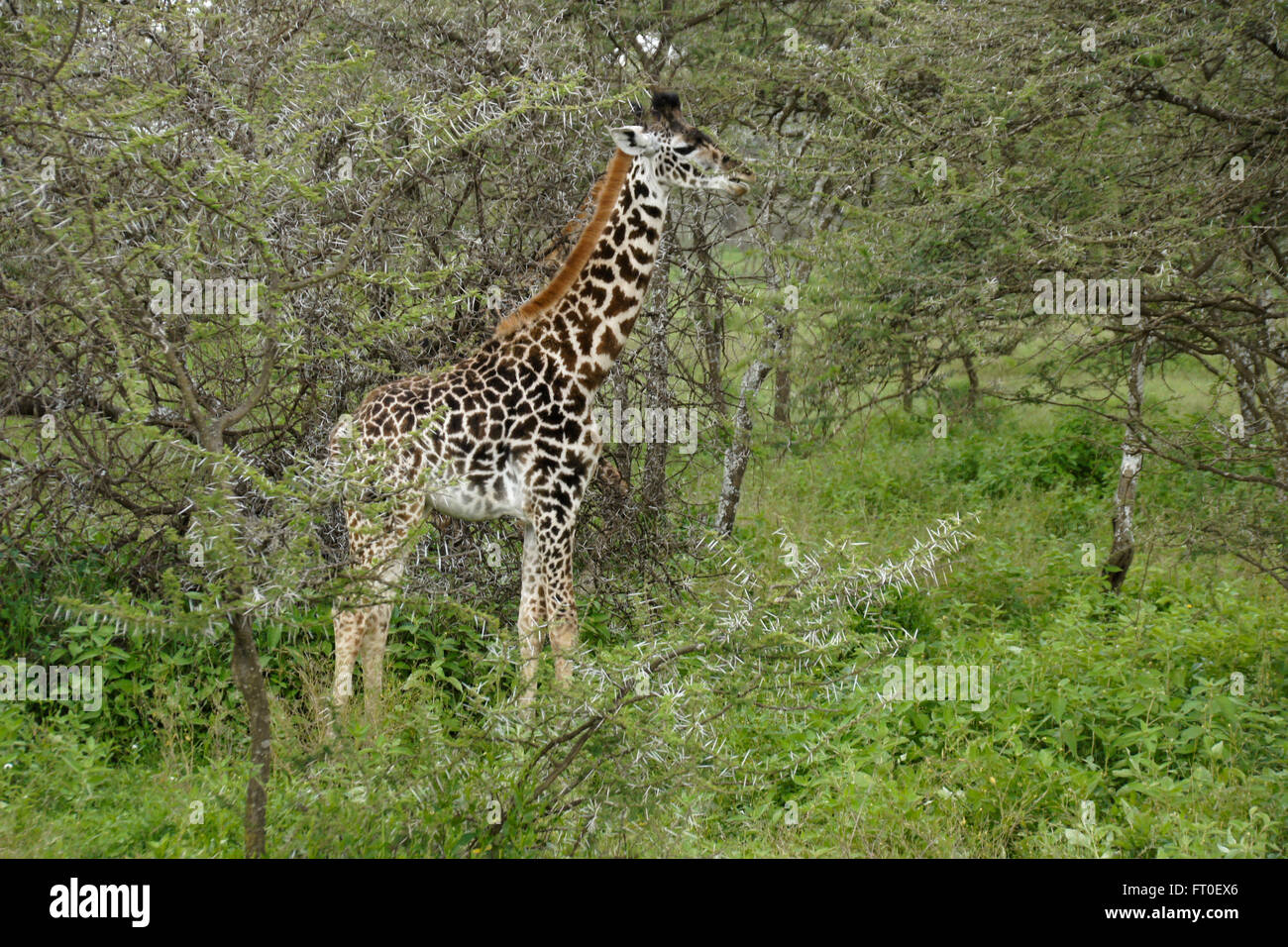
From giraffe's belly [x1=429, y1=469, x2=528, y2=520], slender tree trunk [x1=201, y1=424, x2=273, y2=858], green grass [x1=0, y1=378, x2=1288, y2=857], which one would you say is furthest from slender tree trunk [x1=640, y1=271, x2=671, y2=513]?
slender tree trunk [x1=201, y1=424, x2=273, y2=858]

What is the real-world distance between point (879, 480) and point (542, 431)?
6780 millimetres

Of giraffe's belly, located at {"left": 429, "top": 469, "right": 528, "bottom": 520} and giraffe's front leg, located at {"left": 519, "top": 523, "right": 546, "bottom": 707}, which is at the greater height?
giraffe's belly, located at {"left": 429, "top": 469, "right": 528, "bottom": 520}

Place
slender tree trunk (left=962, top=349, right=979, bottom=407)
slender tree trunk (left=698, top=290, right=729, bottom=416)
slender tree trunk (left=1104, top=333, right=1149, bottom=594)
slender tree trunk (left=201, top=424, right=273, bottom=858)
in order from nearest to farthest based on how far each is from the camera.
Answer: slender tree trunk (left=201, top=424, right=273, bottom=858) < slender tree trunk (left=698, top=290, right=729, bottom=416) < slender tree trunk (left=962, top=349, right=979, bottom=407) < slender tree trunk (left=1104, top=333, right=1149, bottom=594)

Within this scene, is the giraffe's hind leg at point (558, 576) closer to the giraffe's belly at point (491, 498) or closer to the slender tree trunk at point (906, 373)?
the giraffe's belly at point (491, 498)

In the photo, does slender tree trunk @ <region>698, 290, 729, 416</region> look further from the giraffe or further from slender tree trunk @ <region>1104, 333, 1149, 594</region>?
slender tree trunk @ <region>1104, 333, 1149, 594</region>

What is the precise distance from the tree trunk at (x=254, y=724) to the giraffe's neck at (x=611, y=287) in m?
2.25

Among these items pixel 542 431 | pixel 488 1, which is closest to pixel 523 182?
pixel 488 1

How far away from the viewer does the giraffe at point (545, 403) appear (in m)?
5.39

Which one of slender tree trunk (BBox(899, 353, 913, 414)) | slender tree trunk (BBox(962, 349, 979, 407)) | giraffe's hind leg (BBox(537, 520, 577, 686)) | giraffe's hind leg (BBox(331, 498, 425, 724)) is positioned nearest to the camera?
giraffe's hind leg (BBox(331, 498, 425, 724))

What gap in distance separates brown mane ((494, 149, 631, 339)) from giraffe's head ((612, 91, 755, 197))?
141mm

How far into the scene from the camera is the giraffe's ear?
17.0 ft

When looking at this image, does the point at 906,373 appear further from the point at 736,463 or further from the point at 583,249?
the point at 583,249
